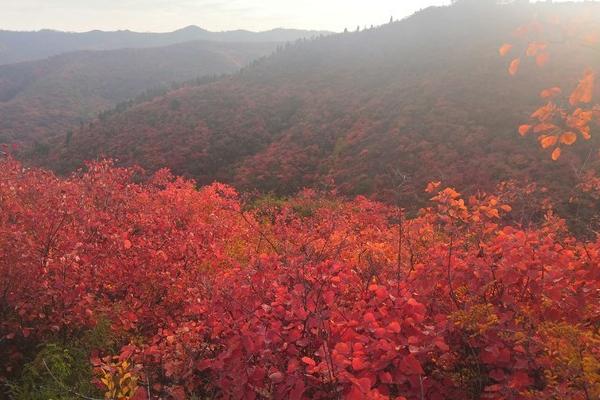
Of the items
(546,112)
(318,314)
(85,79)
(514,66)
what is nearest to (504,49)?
(514,66)

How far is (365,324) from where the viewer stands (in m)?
3.52

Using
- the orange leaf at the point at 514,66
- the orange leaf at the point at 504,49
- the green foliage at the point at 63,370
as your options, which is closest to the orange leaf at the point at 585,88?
the orange leaf at the point at 514,66

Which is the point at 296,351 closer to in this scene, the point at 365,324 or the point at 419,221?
the point at 365,324

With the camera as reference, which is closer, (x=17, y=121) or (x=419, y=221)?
(x=419, y=221)

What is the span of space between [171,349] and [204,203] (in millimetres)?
7935

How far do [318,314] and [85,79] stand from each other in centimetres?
11785

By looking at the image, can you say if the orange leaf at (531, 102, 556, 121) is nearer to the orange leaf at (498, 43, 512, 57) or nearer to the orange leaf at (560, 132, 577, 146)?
the orange leaf at (560, 132, 577, 146)

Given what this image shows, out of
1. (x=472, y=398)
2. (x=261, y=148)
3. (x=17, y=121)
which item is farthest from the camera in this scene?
(x=17, y=121)

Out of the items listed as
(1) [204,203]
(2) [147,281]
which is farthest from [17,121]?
(2) [147,281]

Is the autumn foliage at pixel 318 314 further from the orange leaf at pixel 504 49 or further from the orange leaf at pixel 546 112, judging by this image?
the orange leaf at pixel 504 49

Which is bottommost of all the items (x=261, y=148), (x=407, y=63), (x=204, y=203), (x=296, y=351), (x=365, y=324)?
(x=261, y=148)

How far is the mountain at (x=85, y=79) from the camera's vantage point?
7325 centimetres

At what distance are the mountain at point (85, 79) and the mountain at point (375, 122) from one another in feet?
106

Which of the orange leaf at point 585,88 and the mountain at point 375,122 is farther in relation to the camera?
the mountain at point 375,122
